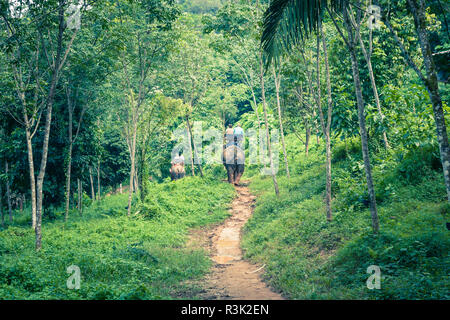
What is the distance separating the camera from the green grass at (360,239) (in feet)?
17.0

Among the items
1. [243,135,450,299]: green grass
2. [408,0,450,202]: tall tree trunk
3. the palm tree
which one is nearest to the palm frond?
Answer: the palm tree

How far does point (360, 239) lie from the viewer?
6656 millimetres

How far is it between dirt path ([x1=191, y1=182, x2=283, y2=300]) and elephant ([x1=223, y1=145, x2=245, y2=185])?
479cm

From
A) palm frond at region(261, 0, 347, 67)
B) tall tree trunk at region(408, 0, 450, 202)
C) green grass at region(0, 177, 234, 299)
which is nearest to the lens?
tall tree trunk at region(408, 0, 450, 202)

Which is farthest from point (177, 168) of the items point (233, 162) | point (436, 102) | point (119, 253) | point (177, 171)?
point (436, 102)

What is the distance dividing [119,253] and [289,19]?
258 inches

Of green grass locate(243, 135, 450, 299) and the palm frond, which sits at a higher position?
the palm frond

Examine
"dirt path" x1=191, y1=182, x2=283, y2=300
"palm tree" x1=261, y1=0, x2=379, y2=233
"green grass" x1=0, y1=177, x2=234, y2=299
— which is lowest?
"dirt path" x1=191, y1=182, x2=283, y2=300

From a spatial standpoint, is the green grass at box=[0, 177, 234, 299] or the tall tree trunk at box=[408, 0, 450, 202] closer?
the tall tree trunk at box=[408, 0, 450, 202]

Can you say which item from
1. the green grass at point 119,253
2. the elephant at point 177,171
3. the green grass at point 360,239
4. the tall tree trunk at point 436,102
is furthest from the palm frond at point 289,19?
the elephant at point 177,171

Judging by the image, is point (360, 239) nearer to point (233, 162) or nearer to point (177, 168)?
point (233, 162)

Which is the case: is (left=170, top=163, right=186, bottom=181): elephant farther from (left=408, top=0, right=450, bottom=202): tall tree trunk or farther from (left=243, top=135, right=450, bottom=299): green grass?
(left=408, top=0, right=450, bottom=202): tall tree trunk

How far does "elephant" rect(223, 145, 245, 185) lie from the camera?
1948 cm
